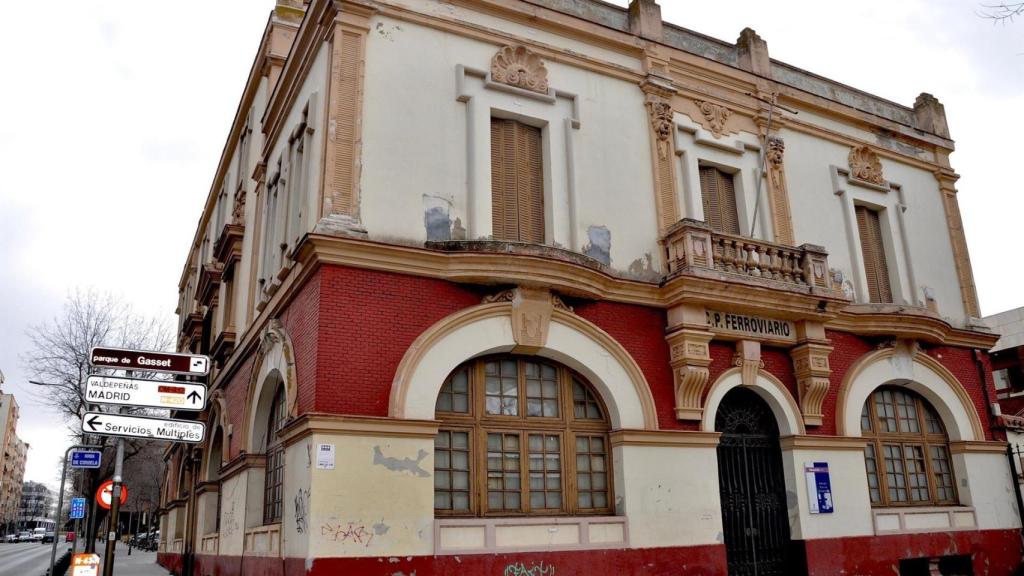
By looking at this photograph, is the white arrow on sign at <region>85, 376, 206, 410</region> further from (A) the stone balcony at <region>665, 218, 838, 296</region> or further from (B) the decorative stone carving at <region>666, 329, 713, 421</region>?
(A) the stone balcony at <region>665, 218, 838, 296</region>

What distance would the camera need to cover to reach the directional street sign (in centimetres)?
867

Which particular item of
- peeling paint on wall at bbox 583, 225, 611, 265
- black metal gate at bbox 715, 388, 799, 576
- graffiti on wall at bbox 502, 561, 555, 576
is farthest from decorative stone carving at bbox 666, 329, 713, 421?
graffiti on wall at bbox 502, 561, 555, 576

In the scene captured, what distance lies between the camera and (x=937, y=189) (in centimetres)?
1955

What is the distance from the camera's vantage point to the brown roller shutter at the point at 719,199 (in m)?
16.0

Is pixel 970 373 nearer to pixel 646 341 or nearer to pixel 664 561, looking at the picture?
pixel 646 341

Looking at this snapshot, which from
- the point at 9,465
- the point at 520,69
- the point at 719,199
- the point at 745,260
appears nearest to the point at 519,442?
the point at 745,260

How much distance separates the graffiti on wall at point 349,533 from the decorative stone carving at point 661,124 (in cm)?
873

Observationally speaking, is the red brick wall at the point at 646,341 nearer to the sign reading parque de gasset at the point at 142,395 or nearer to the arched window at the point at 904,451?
the arched window at the point at 904,451

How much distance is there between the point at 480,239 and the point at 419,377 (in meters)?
2.38

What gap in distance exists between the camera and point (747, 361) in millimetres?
14586

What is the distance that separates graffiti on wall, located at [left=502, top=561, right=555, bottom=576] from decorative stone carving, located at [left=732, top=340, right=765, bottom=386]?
202 inches

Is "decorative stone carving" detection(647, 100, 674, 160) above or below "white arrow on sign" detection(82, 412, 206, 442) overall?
above

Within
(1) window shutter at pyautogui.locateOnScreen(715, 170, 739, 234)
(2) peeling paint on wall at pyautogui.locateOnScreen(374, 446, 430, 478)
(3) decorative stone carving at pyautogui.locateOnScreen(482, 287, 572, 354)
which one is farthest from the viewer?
(1) window shutter at pyautogui.locateOnScreen(715, 170, 739, 234)

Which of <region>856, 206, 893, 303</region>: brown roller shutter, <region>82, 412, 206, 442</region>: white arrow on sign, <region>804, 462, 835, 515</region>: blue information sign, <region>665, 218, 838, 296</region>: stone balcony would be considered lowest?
<region>804, 462, 835, 515</region>: blue information sign
